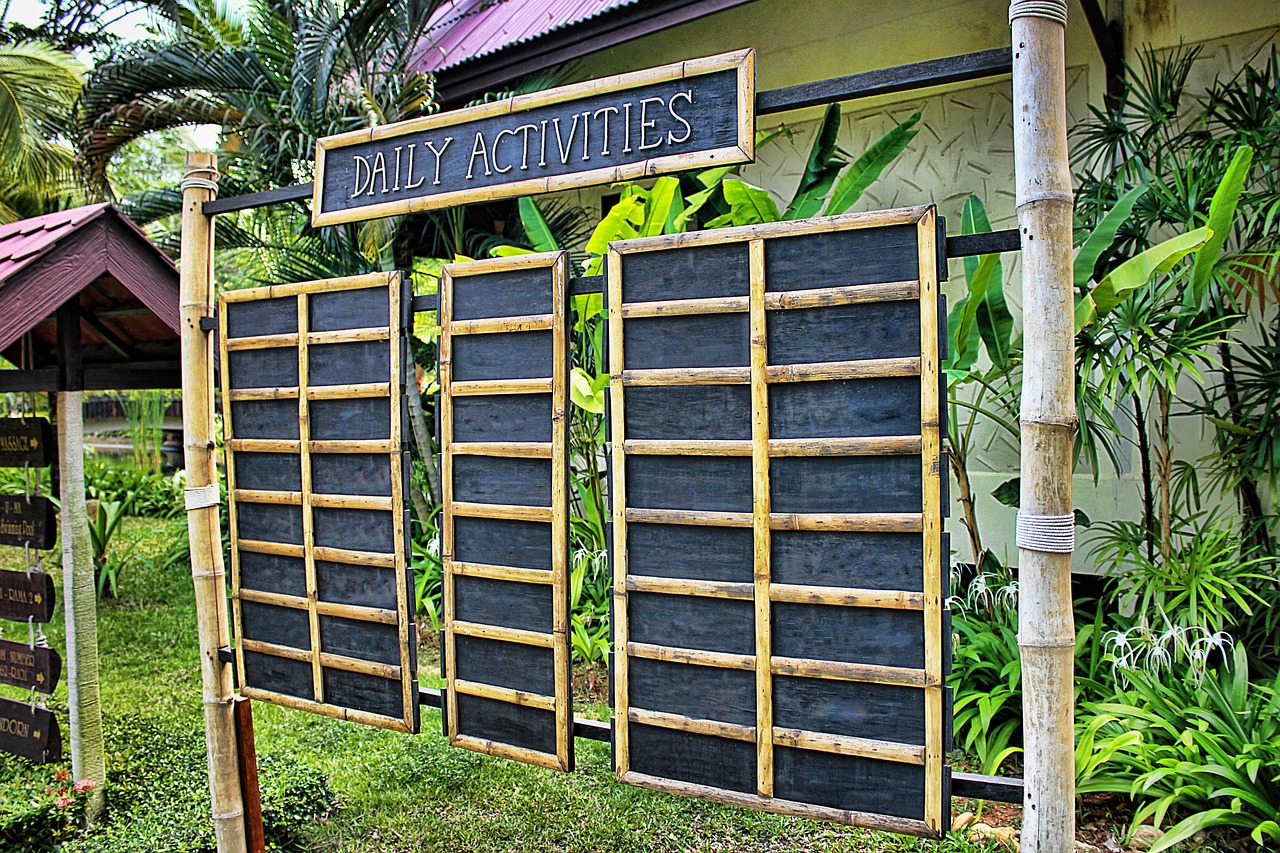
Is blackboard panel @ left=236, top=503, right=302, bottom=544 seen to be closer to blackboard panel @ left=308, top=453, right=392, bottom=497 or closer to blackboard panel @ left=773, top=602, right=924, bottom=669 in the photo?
blackboard panel @ left=308, top=453, right=392, bottom=497

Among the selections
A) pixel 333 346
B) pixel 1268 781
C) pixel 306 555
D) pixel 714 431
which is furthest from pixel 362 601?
pixel 1268 781

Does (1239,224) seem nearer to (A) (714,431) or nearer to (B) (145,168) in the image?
(A) (714,431)

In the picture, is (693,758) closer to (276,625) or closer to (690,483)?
(690,483)

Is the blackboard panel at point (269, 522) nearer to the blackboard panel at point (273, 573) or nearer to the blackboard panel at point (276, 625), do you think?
the blackboard panel at point (273, 573)

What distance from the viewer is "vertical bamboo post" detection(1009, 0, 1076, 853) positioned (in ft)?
7.18

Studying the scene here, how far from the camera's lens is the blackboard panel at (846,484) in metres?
2.37

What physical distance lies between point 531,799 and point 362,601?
5.22 ft

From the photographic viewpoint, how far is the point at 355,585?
10.8ft

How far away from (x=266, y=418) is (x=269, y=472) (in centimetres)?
22

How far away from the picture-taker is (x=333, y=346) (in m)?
3.29

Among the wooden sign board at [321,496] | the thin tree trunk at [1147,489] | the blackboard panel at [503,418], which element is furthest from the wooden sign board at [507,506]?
the thin tree trunk at [1147,489]

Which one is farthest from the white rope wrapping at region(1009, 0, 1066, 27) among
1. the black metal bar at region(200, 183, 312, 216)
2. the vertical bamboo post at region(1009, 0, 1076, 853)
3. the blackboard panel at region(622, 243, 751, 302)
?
the black metal bar at region(200, 183, 312, 216)

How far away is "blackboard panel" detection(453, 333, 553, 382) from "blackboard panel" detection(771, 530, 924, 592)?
0.97 m

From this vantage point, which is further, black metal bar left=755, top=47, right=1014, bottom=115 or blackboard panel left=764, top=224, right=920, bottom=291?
blackboard panel left=764, top=224, right=920, bottom=291
